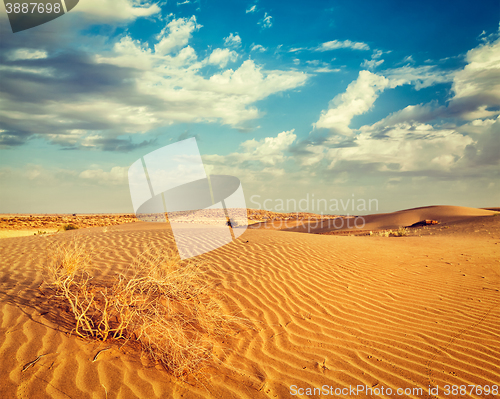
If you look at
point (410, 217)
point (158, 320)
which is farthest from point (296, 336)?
point (410, 217)

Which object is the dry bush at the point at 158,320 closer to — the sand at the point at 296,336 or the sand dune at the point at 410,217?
the sand at the point at 296,336

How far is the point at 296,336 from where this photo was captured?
4.07 m

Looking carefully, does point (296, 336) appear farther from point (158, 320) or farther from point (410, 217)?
point (410, 217)

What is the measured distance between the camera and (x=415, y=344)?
3975mm

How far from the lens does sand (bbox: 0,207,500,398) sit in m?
2.89

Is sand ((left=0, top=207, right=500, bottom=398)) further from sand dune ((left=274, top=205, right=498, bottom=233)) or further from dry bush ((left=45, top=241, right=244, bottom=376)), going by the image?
sand dune ((left=274, top=205, right=498, bottom=233))

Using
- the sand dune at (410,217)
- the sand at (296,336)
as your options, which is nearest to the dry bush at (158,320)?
the sand at (296,336)

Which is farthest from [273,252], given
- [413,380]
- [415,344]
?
[413,380]

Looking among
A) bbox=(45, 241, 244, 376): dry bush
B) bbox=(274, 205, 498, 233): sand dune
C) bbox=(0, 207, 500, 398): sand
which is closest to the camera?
bbox=(0, 207, 500, 398): sand

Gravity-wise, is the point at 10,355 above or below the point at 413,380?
above

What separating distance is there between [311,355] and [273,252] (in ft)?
16.4

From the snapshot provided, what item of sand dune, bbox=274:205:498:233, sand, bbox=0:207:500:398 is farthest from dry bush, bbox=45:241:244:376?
sand dune, bbox=274:205:498:233

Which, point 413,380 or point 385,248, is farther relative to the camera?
point 385,248

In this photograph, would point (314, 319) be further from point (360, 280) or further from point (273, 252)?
point (273, 252)
